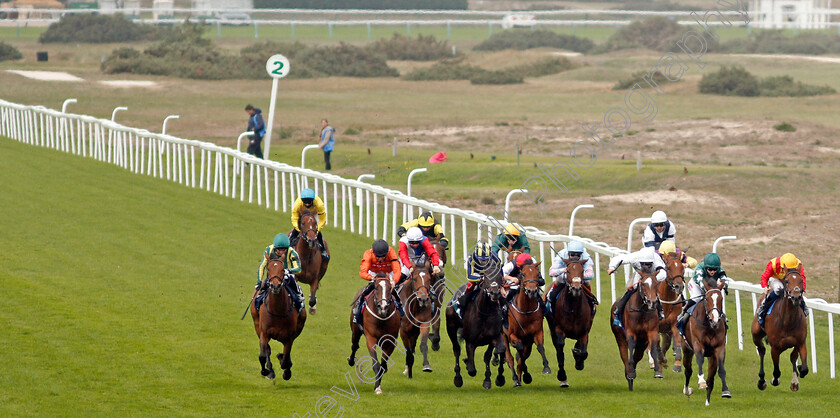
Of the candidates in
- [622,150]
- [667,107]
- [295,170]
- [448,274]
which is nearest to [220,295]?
[448,274]

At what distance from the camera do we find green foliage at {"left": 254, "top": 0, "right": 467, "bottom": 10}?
74.0m

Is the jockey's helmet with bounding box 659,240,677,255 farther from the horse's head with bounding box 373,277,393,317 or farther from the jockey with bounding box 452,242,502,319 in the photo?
the horse's head with bounding box 373,277,393,317

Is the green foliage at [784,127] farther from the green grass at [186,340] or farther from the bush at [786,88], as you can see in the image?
the green grass at [186,340]

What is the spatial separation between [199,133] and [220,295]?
19.9 m

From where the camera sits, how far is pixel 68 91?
1731 inches

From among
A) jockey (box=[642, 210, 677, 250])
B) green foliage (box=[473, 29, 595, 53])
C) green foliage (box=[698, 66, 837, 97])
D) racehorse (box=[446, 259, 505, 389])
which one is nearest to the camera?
racehorse (box=[446, 259, 505, 389])

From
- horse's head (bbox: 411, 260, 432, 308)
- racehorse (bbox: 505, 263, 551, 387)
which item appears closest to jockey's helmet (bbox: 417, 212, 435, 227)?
racehorse (bbox: 505, 263, 551, 387)

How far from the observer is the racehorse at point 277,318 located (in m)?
12.1

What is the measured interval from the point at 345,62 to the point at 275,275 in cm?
4203

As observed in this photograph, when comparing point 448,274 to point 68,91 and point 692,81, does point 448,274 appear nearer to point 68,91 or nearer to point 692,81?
point 68,91

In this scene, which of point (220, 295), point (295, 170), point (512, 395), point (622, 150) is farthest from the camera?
point (622, 150)

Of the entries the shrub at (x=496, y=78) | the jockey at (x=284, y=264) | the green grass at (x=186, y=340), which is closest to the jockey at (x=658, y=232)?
the green grass at (x=186, y=340)

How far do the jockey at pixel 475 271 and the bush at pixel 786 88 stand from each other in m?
33.3

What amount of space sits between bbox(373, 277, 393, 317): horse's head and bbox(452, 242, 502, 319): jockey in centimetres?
106
